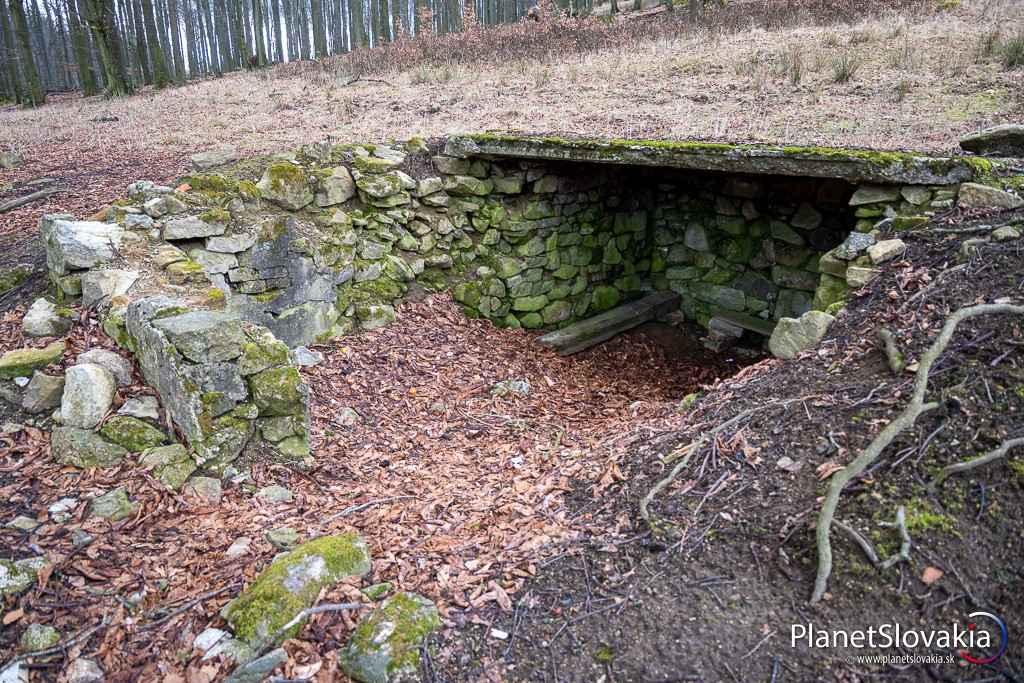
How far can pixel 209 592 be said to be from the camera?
2783 mm

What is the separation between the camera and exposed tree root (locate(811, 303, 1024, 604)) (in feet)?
7.88

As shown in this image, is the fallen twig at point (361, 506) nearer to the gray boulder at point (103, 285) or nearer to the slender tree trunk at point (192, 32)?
the gray boulder at point (103, 285)

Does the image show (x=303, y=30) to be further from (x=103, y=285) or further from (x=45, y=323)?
(x=45, y=323)

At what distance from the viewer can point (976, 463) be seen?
8.52 feet

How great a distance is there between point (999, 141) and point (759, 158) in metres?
1.91

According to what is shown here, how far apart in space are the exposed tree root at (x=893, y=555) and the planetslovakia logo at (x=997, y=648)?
27cm

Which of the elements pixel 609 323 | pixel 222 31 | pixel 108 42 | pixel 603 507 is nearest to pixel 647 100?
pixel 609 323

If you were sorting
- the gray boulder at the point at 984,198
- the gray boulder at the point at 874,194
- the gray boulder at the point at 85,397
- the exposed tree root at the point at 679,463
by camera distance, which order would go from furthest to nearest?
1. the gray boulder at the point at 874,194
2. the gray boulder at the point at 984,198
3. the gray boulder at the point at 85,397
4. the exposed tree root at the point at 679,463

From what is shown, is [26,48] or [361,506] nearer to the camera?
[361,506]

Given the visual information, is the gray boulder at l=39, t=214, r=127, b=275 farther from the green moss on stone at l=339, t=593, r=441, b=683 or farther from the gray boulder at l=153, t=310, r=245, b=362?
the green moss on stone at l=339, t=593, r=441, b=683

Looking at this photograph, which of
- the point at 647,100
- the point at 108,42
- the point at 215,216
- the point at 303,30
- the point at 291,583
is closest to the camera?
the point at 291,583

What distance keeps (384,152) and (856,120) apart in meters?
4.96

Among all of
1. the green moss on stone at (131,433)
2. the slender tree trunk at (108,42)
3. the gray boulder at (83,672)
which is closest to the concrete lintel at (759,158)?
the green moss on stone at (131,433)

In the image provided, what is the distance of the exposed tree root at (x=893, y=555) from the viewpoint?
2.37m
